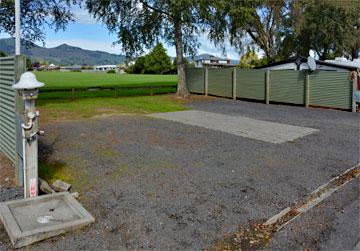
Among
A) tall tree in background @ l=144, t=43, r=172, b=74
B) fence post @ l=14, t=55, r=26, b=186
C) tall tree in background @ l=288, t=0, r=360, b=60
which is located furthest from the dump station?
tall tree in background @ l=144, t=43, r=172, b=74

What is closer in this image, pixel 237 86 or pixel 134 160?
pixel 134 160

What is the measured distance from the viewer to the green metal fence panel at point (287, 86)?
15.3m

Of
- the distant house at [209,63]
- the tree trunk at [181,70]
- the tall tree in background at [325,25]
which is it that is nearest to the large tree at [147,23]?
the tree trunk at [181,70]

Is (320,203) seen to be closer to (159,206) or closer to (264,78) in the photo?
(159,206)

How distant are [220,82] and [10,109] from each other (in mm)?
14515

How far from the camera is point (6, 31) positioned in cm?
1265

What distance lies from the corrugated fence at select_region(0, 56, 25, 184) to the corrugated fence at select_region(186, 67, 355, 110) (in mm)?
12279

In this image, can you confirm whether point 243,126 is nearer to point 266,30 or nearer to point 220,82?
point 220,82

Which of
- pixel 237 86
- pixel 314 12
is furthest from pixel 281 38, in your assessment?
pixel 237 86

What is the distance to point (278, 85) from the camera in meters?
16.2

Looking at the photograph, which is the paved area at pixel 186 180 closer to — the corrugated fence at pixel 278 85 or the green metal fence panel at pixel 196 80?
the corrugated fence at pixel 278 85

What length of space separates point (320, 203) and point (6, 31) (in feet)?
40.0

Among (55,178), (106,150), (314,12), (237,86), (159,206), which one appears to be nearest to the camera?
(159,206)

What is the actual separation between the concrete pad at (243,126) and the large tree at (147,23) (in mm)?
5845
